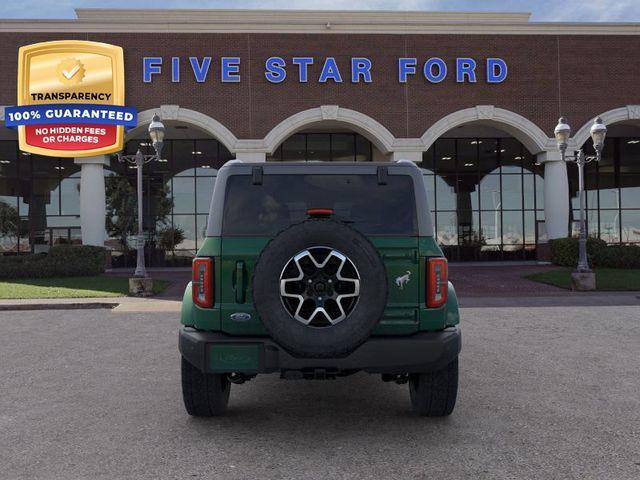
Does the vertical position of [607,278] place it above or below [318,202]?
below

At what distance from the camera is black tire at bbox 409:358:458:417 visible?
455 cm

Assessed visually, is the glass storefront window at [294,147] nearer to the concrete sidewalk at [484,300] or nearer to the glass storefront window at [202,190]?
the glass storefront window at [202,190]

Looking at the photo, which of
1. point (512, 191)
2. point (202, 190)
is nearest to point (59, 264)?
point (202, 190)

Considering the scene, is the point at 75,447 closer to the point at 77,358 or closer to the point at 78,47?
the point at 77,358

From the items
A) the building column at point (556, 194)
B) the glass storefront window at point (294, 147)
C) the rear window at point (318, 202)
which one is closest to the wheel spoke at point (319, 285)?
the rear window at point (318, 202)

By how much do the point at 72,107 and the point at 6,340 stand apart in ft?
53.0

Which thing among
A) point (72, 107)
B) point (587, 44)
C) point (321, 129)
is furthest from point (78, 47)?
point (587, 44)

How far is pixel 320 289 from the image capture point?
3924 millimetres

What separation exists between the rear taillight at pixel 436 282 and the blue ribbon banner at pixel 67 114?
71.5 feet

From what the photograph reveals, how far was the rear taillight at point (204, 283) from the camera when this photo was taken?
4.24 metres

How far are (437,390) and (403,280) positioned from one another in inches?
41.7

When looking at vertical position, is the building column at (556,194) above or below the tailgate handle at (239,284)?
above

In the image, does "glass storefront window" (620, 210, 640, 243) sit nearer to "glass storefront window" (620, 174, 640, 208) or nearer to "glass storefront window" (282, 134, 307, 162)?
"glass storefront window" (620, 174, 640, 208)

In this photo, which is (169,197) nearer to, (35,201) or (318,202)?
(35,201)
